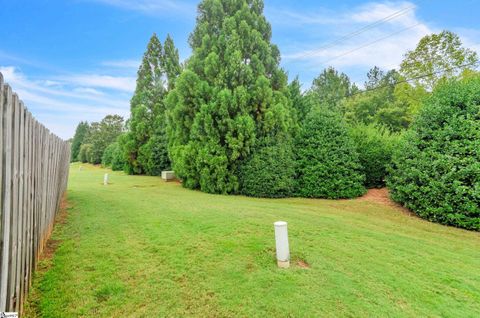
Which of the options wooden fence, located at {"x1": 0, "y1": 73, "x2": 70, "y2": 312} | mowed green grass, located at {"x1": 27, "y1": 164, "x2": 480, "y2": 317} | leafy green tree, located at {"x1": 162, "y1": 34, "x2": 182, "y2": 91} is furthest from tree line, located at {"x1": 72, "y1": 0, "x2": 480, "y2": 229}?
wooden fence, located at {"x1": 0, "y1": 73, "x2": 70, "y2": 312}

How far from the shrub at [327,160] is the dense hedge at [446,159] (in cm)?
178

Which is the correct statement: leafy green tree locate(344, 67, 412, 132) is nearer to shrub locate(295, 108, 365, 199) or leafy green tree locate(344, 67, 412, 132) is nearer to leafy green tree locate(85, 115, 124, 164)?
shrub locate(295, 108, 365, 199)

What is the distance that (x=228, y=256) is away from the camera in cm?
357

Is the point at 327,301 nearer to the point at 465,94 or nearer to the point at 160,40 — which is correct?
the point at 465,94

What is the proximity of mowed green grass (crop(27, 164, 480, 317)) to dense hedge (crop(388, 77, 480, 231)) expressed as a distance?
105 centimetres

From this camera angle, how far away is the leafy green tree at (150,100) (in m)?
17.8

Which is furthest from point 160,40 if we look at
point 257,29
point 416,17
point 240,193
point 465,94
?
point 465,94

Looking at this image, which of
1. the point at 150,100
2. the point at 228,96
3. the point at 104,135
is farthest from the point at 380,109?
the point at 104,135

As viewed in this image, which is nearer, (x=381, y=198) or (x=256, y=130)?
(x=381, y=198)

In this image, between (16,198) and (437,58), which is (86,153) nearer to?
(16,198)

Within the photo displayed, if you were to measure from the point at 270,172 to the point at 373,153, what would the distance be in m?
4.45

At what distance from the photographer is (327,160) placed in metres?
9.36

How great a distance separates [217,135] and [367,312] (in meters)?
8.09

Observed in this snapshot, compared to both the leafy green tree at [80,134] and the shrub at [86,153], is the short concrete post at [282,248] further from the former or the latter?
the leafy green tree at [80,134]
